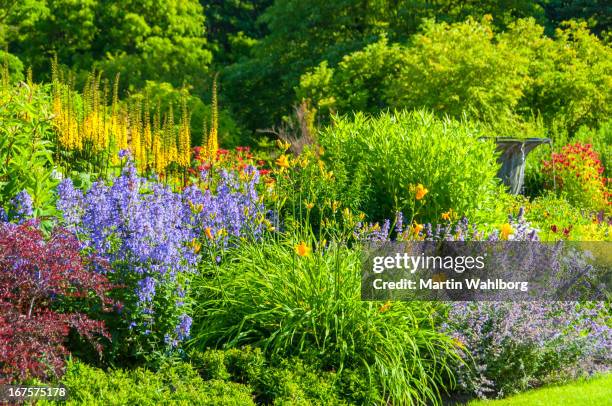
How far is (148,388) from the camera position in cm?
475

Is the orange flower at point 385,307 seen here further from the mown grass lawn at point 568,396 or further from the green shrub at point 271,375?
the mown grass lawn at point 568,396

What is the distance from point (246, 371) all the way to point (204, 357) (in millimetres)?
286

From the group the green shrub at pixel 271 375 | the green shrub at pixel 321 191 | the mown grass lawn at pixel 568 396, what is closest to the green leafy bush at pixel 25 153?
the green shrub at pixel 271 375

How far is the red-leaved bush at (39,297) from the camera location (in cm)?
450

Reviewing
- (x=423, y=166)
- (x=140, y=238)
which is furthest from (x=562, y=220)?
(x=140, y=238)

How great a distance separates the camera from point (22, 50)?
26.9 meters

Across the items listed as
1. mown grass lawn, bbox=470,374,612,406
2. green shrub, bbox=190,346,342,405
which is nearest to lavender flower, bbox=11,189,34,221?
green shrub, bbox=190,346,342,405

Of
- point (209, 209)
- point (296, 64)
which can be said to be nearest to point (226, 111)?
point (296, 64)

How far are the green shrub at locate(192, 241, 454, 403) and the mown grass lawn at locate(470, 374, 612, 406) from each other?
50 centimetres

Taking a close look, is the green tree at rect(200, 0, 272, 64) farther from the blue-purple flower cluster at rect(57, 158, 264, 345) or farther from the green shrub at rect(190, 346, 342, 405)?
the green shrub at rect(190, 346, 342, 405)

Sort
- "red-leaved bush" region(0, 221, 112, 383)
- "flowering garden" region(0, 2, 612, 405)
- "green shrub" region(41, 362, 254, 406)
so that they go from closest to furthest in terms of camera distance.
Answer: "red-leaved bush" region(0, 221, 112, 383) < "green shrub" region(41, 362, 254, 406) < "flowering garden" region(0, 2, 612, 405)

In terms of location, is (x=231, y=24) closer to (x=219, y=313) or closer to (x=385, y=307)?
(x=219, y=313)

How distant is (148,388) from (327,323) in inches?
48.8

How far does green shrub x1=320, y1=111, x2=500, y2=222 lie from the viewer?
754 cm
